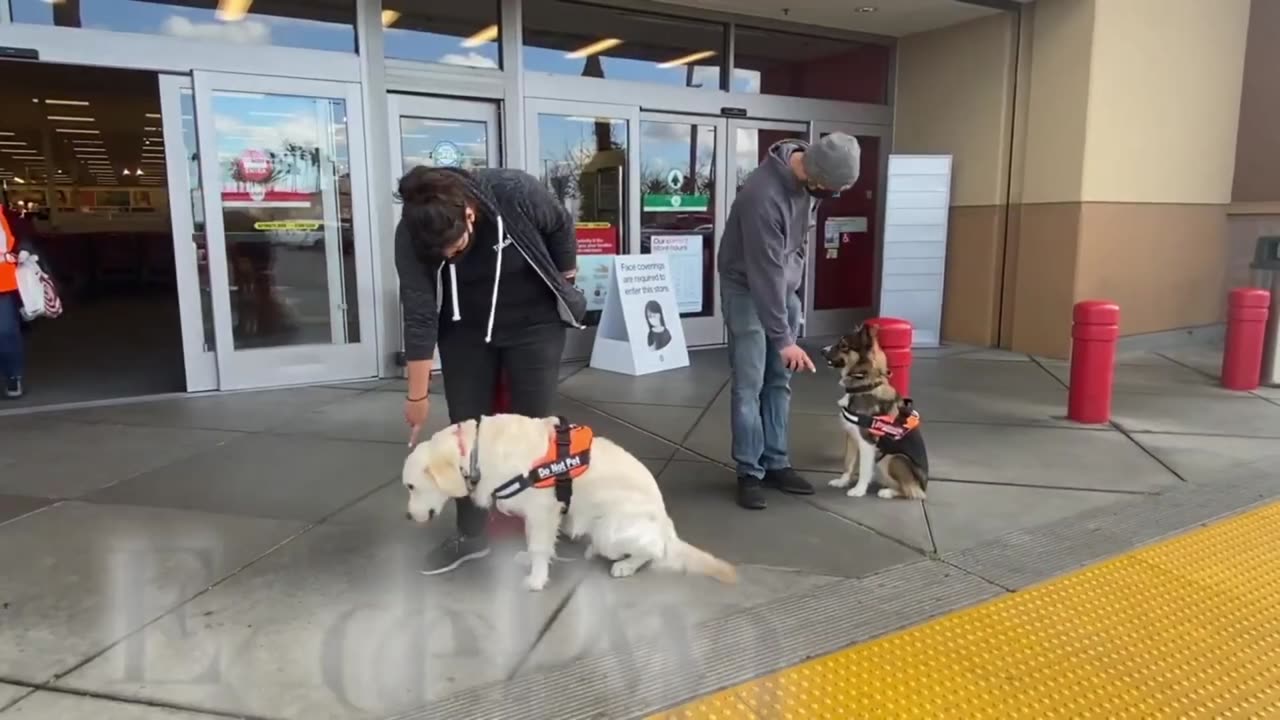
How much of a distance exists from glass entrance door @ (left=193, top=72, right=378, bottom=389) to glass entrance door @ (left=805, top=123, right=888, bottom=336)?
17.8 feet

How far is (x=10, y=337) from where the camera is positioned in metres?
7.03

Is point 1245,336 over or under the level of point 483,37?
under

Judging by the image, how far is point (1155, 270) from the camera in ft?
30.9

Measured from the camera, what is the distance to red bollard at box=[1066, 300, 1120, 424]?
601 cm

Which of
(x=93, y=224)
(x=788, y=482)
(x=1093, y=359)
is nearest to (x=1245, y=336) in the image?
(x=1093, y=359)

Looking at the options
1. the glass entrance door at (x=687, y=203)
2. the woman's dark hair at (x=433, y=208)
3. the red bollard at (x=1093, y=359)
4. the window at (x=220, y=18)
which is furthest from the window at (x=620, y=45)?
the woman's dark hair at (x=433, y=208)

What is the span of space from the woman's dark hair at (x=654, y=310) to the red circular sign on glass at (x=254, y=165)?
359 cm

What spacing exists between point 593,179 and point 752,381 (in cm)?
496

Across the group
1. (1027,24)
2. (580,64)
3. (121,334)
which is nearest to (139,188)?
(121,334)

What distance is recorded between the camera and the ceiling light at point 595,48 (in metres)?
8.67

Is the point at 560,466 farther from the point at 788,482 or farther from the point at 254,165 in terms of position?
the point at 254,165

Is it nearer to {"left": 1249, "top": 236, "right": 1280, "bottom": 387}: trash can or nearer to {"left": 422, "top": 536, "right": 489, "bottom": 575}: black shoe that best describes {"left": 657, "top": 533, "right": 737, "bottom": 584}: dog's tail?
{"left": 422, "top": 536, "right": 489, "bottom": 575}: black shoe

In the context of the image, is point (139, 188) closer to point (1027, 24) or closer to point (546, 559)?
point (1027, 24)

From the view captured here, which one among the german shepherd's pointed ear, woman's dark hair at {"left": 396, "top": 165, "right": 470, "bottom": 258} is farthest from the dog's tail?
woman's dark hair at {"left": 396, "top": 165, "right": 470, "bottom": 258}
